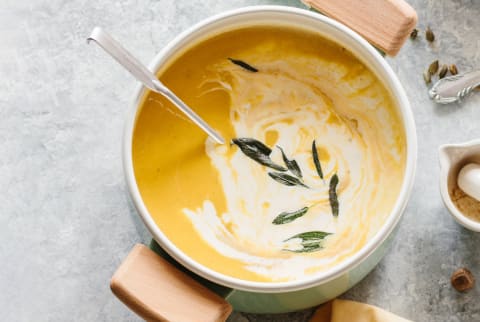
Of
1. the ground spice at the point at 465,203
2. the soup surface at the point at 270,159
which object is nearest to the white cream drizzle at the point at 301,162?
the soup surface at the point at 270,159

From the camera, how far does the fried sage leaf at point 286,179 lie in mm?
1101

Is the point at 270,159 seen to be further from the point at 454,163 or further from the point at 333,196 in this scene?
the point at 454,163

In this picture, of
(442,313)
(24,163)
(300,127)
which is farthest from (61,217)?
(442,313)

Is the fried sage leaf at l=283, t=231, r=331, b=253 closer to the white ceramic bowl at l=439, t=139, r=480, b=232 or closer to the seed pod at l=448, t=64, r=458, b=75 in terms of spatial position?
→ the white ceramic bowl at l=439, t=139, r=480, b=232

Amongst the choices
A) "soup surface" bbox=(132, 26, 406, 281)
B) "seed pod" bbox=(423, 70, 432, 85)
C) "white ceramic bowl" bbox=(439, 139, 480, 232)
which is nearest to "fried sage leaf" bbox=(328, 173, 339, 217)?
"soup surface" bbox=(132, 26, 406, 281)

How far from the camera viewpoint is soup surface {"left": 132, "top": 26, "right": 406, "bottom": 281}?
42.5 inches

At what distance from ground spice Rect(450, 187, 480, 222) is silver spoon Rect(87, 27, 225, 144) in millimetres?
340

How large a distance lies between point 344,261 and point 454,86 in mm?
362

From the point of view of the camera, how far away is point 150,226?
3.34 feet

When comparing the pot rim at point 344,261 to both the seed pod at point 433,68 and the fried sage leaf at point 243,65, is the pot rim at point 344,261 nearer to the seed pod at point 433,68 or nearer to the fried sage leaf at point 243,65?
the fried sage leaf at point 243,65

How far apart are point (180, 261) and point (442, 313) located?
1.44ft

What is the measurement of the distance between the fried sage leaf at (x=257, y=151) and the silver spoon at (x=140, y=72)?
0.09 feet

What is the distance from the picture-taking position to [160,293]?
0.99 metres

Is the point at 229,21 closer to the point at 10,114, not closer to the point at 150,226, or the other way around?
the point at 150,226
